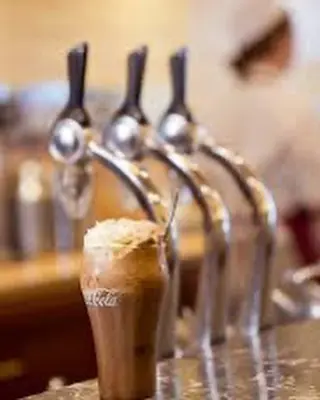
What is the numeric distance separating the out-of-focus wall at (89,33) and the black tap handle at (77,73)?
1732 millimetres

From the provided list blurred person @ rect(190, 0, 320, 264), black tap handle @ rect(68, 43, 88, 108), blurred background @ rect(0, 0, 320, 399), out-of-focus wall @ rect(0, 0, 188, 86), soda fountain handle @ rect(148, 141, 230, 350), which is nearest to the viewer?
black tap handle @ rect(68, 43, 88, 108)

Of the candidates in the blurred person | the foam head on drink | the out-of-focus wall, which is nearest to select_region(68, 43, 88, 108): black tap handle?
the foam head on drink

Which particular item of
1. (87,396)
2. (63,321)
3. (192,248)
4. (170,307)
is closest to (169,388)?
(87,396)

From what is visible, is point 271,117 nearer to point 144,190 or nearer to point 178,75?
point 178,75

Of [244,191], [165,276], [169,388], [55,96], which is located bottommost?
[169,388]

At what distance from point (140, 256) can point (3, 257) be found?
1442mm

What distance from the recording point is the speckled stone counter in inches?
38.0

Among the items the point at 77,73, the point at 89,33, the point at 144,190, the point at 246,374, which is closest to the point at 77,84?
the point at 77,73

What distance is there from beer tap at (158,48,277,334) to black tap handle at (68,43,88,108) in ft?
0.45

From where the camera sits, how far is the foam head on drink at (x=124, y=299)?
936 mm

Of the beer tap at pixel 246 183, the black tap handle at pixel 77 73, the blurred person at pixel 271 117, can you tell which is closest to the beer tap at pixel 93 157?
the black tap handle at pixel 77 73

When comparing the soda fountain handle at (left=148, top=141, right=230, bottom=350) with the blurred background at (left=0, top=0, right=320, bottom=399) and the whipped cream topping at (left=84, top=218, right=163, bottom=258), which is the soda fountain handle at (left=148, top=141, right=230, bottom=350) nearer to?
the blurred background at (left=0, top=0, right=320, bottom=399)

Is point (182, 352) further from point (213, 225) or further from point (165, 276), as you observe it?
point (165, 276)

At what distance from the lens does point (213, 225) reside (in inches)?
48.4
